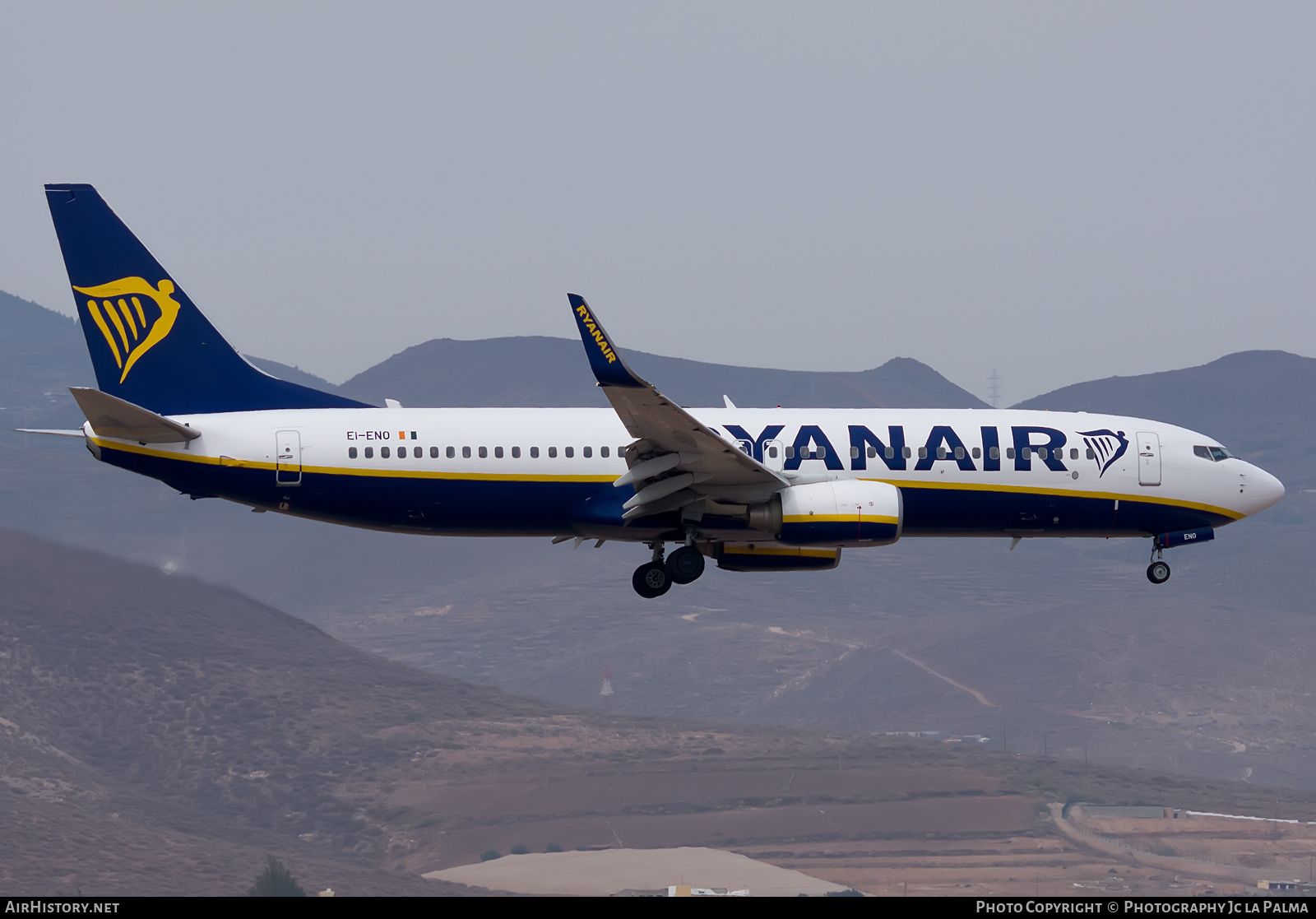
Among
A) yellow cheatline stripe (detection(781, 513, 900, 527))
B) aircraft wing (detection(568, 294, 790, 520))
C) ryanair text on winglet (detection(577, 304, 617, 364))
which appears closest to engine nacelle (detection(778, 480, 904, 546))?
yellow cheatline stripe (detection(781, 513, 900, 527))

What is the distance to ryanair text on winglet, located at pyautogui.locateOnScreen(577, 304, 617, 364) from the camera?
40.5 m

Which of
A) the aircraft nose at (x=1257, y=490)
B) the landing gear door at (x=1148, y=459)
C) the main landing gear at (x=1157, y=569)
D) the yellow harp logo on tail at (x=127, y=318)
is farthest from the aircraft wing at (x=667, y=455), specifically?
the aircraft nose at (x=1257, y=490)

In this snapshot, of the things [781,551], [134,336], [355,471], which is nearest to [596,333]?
[355,471]

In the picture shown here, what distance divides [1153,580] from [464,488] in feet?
71.8

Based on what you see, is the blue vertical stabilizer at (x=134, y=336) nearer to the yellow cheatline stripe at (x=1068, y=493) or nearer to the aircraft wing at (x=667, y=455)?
the aircraft wing at (x=667, y=455)

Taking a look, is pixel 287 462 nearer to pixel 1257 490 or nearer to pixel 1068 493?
pixel 1068 493

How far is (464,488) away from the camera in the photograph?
4534 centimetres

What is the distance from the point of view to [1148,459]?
50.1m

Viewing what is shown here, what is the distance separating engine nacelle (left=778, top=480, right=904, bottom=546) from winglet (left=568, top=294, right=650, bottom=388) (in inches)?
255

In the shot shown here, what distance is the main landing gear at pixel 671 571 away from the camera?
4647 centimetres

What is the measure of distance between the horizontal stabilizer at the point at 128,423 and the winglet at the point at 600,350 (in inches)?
457

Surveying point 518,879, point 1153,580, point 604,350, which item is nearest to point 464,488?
point 604,350

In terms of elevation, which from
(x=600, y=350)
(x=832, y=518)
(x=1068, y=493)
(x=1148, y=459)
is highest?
(x=600, y=350)

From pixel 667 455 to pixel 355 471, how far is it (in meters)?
8.62
